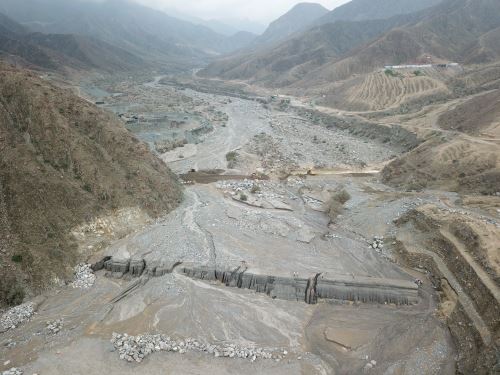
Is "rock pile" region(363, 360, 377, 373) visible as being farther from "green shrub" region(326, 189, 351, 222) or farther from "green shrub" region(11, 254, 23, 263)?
"green shrub" region(11, 254, 23, 263)

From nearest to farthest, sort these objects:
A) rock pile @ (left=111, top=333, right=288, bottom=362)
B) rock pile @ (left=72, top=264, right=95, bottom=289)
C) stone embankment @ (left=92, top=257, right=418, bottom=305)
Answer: rock pile @ (left=111, top=333, right=288, bottom=362) → stone embankment @ (left=92, top=257, right=418, bottom=305) → rock pile @ (left=72, top=264, right=95, bottom=289)

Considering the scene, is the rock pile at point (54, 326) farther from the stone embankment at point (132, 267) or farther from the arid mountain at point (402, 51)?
the arid mountain at point (402, 51)

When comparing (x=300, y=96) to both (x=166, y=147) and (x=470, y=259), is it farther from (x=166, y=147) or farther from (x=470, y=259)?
(x=470, y=259)

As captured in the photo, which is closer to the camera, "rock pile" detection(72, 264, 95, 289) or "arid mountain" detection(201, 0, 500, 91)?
"rock pile" detection(72, 264, 95, 289)

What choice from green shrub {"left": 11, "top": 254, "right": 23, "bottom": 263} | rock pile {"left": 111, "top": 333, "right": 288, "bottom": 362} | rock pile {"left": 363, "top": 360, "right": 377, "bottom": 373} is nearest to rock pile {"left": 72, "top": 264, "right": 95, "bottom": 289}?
green shrub {"left": 11, "top": 254, "right": 23, "bottom": 263}

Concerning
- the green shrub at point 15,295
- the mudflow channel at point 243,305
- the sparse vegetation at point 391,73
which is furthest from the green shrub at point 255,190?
the sparse vegetation at point 391,73

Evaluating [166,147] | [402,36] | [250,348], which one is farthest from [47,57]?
[250,348]

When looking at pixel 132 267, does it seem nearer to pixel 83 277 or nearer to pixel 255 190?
pixel 83 277

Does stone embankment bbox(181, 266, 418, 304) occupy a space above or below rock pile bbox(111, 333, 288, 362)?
above
